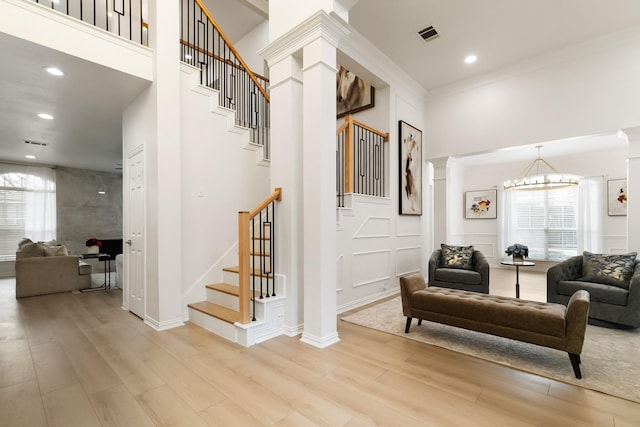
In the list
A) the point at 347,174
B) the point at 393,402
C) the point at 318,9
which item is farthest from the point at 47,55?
the point at 393,402

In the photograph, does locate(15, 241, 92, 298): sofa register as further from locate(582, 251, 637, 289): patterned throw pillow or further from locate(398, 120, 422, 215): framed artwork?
locate(582, 251, 637, 289): patterned throw pillow

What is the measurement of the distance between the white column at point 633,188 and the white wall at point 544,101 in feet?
0.66

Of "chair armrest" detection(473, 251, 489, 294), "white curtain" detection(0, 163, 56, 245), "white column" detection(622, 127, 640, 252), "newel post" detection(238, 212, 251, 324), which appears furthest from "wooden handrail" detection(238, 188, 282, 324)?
"white curtain" detection(0, 163, 56, 245)

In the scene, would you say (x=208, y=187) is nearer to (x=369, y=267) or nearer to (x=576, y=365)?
(x=369, y=267)

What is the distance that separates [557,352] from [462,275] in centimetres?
194

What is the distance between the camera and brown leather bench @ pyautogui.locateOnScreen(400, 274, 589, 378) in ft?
7.57

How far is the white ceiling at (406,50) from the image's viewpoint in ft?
11.2

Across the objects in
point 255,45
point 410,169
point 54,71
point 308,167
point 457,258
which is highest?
point 255,45

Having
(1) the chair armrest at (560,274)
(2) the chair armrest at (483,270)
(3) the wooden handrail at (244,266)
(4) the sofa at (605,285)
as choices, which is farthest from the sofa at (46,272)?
(4) the sofa at (605,285)

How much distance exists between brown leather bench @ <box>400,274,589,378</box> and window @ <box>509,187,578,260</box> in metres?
6.33

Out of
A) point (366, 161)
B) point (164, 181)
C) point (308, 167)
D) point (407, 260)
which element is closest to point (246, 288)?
point (308, 167)

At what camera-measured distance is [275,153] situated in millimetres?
3342

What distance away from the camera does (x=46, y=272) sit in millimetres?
5371

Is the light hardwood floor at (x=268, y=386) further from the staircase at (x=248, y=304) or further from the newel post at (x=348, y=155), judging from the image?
the newel post at (x=348, y=155)
